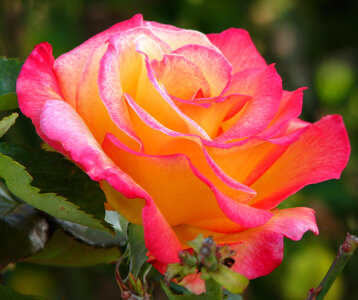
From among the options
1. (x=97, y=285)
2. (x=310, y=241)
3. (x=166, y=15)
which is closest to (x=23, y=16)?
(x=166, y=15)

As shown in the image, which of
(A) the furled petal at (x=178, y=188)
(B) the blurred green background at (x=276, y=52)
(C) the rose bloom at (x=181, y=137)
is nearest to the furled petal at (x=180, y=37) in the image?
(C) the rose bloom at (x=181, y=137)

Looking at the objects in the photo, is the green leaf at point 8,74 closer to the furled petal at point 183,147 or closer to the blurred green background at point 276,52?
the furled petal at point 183,147

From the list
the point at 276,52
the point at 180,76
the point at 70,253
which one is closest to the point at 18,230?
the point at 70,253

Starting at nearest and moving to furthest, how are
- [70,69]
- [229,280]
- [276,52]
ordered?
[229,280]
[70,69]
[276,52]

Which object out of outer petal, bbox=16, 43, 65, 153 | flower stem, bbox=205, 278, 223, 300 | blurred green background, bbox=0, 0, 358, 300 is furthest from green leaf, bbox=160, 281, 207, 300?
blurred green background, bbox=0, 0, 358, 300

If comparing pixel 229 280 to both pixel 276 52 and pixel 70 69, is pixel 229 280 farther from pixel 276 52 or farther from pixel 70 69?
pixel 276 52

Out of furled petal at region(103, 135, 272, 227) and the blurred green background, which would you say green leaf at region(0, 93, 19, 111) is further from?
the blurred green background

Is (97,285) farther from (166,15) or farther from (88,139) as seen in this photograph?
(88,139)
